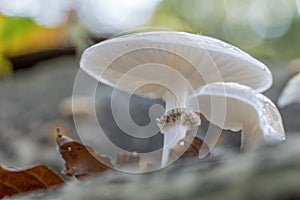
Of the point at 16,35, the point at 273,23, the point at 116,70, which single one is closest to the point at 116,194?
the point at 116,70

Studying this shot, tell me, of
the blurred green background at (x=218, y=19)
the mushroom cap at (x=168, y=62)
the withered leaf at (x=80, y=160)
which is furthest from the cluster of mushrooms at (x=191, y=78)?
the blurred green background at (x=218, y=19)

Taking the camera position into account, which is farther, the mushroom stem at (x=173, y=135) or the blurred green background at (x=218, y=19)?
the blurred green background at (x=218, y=19)

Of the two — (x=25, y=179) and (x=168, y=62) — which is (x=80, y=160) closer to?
(x=25, y=179)

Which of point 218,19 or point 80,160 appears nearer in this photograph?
point 80,160

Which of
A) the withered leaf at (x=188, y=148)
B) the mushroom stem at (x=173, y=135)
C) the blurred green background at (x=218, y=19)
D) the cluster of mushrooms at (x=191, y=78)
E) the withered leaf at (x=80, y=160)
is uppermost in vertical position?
the cluster of mushrooms at (x=191, y=78)

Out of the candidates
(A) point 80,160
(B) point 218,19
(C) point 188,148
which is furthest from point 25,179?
(B) point 218,19

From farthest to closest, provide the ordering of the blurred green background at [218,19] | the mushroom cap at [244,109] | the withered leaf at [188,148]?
1. the blurred green background at [218,19]
2. the withered leaf at [188,148]
3. the mushroom cap at [244,109]

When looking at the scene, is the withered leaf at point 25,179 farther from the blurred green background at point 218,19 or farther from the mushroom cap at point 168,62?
the blurred green background at point 218,19
